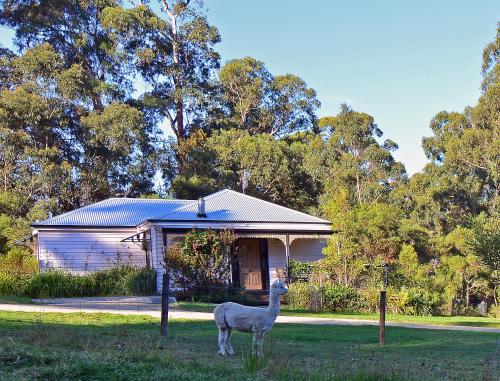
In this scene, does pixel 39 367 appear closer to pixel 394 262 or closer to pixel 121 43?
pixel 394 262

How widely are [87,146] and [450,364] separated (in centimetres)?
3772

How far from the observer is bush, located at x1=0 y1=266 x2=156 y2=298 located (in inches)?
996

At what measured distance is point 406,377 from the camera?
25.8 ft

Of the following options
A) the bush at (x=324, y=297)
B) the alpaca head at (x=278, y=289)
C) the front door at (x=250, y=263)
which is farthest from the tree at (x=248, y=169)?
the alpaca head at (x=278, y=289)

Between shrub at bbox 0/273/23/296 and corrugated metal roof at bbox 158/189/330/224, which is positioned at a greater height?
corrugated metal roof at bbox 158/189/330/224

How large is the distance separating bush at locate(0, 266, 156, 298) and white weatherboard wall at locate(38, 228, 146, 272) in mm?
4334

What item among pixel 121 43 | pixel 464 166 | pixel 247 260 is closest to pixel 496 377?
pixel 247 260

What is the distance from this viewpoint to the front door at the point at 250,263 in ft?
105

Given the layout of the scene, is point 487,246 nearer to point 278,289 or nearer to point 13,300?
point 278,289

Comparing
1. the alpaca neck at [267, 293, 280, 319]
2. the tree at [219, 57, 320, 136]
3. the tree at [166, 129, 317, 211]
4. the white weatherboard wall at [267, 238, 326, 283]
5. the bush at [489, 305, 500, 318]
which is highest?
the tree at [219, 57, 320, 136]

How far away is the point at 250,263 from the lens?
32656mm

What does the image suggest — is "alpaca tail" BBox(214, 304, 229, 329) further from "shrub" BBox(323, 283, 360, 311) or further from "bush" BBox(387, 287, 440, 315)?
"bush" BBox(387, 287, 440, 315)

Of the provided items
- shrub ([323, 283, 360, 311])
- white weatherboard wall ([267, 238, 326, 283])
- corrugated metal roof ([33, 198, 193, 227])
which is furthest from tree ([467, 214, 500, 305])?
corrugated metal roof ([33, 198, 193, 227])

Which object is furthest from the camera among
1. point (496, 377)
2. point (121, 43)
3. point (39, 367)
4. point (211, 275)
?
point (121, 43)
